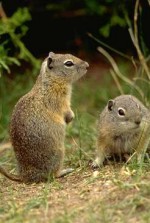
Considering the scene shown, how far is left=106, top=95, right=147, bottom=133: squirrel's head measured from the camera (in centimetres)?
747

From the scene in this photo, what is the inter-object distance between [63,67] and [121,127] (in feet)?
Result: 3.60

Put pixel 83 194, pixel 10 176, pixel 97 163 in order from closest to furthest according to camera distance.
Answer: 1. pixel 83 194
2. pixel 10 176
3. pixel 97 163

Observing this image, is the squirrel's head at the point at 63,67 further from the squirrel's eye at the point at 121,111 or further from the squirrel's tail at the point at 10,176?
the squirrel's tail at the point at 10,176

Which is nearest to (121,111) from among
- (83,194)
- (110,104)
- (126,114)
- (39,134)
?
(126,114)

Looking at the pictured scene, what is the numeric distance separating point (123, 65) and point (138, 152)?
4.79m

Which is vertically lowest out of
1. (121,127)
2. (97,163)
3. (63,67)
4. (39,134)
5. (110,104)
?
(97,163)

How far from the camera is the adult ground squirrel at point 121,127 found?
24.6ft

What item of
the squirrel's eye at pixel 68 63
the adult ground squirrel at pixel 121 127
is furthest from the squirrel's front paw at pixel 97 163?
the squirrel's eye at pixel 68 63

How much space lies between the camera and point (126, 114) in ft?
24.7

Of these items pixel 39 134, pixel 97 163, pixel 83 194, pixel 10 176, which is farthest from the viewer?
pixel 97 163

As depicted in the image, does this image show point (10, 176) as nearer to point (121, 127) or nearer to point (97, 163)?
point (97, 163)

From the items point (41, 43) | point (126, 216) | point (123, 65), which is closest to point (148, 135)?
point (126, 216)

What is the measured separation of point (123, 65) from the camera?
39.9 feet

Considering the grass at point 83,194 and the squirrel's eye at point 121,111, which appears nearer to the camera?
the grass at point 83,194
